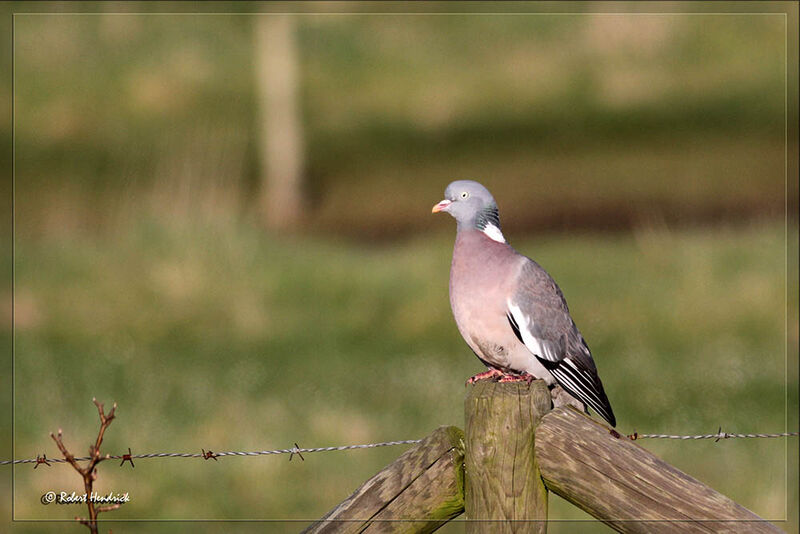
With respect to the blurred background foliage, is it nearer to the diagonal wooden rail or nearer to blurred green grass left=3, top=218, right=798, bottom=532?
blurred green grass left=3, top=218, right=798, bottom=532

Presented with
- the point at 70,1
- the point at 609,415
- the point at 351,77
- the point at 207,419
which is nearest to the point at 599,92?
the point at 351,77

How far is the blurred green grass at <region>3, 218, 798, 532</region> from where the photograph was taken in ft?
34.9

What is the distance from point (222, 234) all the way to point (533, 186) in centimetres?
1044

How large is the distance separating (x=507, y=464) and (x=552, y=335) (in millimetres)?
1665

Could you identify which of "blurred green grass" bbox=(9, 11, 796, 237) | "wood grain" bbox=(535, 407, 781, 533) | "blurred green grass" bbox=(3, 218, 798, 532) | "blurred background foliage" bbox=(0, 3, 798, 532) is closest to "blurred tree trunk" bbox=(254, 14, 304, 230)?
"blurred background foliage" bbox=(0, 3, 798, 532)

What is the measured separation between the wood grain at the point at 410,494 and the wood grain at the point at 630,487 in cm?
39

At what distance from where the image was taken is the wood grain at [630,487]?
433cm

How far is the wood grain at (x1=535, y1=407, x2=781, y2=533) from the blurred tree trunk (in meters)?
21.2

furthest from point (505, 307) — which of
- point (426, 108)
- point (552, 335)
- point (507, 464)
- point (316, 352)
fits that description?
point (426, 108)

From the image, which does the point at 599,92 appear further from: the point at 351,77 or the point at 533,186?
the point at 351,77

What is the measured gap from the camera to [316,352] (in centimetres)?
1605

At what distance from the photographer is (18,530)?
9734 millimetres

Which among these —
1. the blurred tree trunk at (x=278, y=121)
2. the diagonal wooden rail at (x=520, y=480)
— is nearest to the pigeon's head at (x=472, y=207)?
the diagonal wooden rail at (x=520, y=480)

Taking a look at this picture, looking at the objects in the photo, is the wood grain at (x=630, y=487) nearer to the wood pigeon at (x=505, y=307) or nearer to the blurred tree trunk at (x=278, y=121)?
the wood pigeon at (x=505, y=307)
